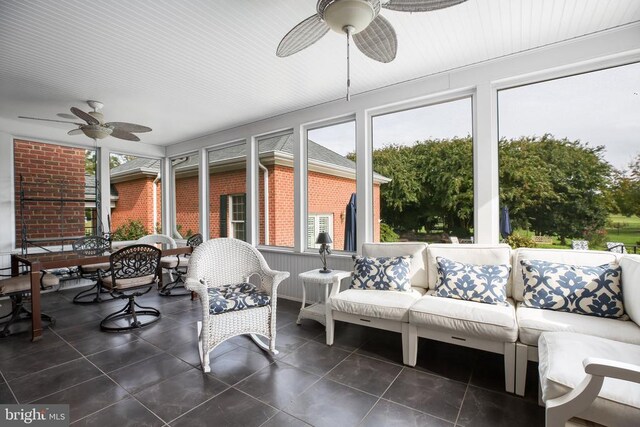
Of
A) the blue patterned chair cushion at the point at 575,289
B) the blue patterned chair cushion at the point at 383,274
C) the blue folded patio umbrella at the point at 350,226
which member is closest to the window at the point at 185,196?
the blue folded patio umbrella at the point at 350,226

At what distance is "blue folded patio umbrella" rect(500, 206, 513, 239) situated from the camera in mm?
3283

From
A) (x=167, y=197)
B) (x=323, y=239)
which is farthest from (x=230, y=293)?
(x=167, y=197)

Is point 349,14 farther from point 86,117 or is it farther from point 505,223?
point 86,117

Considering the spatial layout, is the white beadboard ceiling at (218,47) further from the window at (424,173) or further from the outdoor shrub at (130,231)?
the outdoor shrub at (130,231)

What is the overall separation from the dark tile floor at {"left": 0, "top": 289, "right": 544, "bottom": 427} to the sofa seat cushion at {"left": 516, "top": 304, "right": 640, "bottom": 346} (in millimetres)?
465

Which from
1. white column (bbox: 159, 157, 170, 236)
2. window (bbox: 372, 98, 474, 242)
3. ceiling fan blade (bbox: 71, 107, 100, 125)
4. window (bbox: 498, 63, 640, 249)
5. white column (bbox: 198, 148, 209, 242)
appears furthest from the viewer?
white column (bbox: 159, 157, 170, 236)

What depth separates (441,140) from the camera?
3666mm

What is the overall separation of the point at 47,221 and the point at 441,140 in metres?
6.36

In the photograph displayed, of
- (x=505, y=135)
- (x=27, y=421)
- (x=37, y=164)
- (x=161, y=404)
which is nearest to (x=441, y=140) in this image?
(x=505, y=135)

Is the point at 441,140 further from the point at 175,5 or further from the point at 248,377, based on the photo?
the point at 248,377

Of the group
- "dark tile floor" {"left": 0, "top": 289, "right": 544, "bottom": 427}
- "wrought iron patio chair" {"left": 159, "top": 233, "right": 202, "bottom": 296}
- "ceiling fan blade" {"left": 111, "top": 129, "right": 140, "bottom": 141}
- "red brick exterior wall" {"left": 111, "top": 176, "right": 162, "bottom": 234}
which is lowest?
"dark tile floor" {"left": 0, "top": 289, "right": 544, "bottom": 427}

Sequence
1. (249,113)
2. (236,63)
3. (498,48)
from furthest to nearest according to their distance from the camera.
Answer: (249,113) < (236,63) < (498,48)

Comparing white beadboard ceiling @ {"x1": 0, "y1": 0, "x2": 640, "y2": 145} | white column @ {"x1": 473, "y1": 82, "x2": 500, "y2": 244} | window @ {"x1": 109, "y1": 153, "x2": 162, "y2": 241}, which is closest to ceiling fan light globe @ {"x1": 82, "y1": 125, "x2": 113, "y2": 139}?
white beadboard ceiling @ {"x1": 0, "y1": 0, "x2": 640, "y2": 145}

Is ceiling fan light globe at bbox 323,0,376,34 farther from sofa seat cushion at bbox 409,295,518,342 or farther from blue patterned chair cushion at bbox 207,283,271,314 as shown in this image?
blue patterned chair cushion at bbox 207,283,271,314
